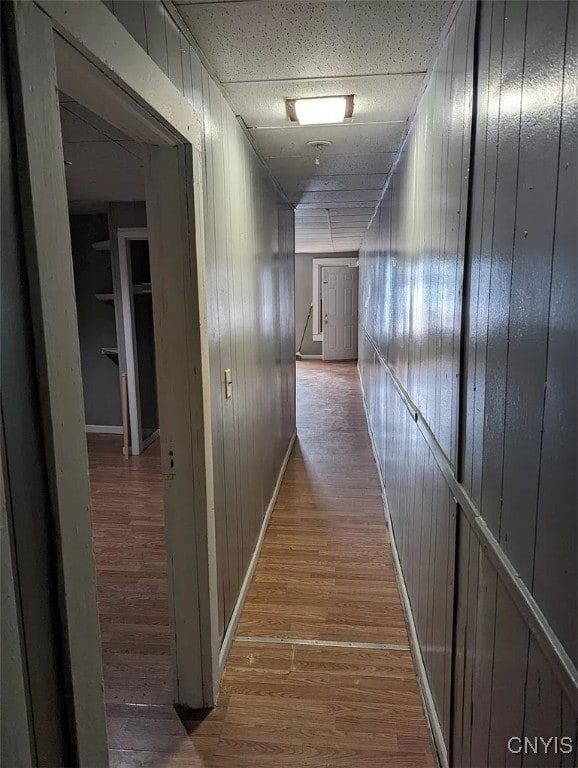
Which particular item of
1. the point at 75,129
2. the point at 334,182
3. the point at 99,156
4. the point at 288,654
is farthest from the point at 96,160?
the point at 288,654

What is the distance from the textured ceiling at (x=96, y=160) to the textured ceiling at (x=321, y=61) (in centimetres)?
49

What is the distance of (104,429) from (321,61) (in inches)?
181

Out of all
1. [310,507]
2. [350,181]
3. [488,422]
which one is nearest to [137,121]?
[488,422]

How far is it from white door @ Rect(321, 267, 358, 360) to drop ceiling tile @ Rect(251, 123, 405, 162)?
23.4ft

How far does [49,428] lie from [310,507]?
2.92 meters

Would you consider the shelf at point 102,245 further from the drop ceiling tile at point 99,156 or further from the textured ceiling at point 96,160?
the drop ceiling tile at point 99,156

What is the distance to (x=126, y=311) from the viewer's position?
15.3 feet

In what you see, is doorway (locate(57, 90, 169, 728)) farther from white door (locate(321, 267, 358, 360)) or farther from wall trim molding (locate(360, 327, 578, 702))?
white door (locate(321, 267, 358, 360))

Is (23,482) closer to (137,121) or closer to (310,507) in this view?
(137,121)

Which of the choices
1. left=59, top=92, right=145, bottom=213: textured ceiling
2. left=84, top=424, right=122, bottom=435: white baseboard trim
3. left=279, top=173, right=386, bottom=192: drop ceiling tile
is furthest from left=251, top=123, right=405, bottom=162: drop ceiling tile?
left=84, top=424, right=122, bottom=435: white baseboard trim

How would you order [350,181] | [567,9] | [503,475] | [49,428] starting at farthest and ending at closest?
1. [350,181]
2. [503,475]
3. [49,428]
4. [567,9]

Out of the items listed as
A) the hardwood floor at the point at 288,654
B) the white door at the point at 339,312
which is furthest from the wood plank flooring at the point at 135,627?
the white door at the point at 339,312

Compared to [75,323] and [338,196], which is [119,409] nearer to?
[338,196]

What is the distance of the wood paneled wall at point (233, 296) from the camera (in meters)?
1.56
